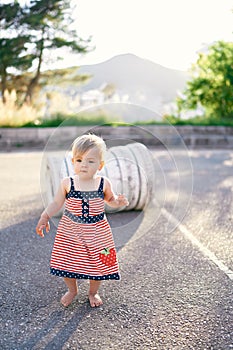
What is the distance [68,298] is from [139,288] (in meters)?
0.52

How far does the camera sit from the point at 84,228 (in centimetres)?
294

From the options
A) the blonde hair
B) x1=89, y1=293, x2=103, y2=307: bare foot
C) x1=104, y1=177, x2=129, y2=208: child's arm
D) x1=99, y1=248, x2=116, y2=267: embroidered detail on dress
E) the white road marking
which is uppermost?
the blonde hair

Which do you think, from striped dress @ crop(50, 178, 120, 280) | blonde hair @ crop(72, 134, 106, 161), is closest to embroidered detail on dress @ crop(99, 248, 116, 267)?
striped dress @ crop(50, 178, 120, 280)

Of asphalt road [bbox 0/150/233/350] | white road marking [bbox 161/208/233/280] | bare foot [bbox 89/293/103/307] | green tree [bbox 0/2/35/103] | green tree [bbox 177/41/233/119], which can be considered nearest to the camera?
asphalt road [bbox 0/150/233/350]

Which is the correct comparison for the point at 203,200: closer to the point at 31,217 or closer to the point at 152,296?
the point at 31,217

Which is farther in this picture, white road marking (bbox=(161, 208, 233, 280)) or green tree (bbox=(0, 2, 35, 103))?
green tree (bbox=(0, 2, 35, 103))

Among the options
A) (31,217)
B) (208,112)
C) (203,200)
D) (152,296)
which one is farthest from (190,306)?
(208,112)

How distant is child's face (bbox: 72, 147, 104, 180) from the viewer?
2880 mm

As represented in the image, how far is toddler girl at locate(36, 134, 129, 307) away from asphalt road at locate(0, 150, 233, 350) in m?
0.23

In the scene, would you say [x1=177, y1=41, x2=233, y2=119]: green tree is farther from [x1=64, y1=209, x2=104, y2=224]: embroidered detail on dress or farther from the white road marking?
[x1=64, y1=209, x2=104, y2=224]: embroidered detail on dress

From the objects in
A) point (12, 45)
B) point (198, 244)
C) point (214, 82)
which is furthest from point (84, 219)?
point (12, 45)

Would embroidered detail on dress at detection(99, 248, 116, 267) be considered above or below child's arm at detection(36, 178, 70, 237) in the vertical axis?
below

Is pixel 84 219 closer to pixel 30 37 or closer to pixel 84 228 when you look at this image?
pixel 84 228

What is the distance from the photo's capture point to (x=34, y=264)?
12.4 feet
